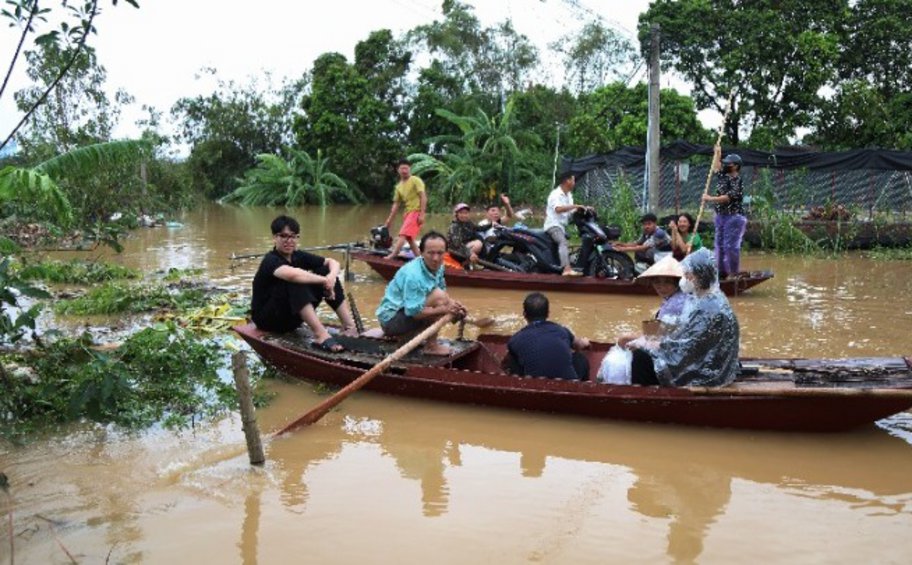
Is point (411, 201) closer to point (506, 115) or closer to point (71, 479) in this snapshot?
point (71, 479)

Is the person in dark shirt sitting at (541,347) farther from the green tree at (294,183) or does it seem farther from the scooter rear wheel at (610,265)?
the green tree at (294,183)

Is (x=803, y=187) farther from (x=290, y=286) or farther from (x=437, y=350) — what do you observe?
(x=290, y=286)

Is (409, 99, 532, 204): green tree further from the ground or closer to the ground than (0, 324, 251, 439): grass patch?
further from the ground

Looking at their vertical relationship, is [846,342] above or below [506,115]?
below

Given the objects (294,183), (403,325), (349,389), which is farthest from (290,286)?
(294,183)

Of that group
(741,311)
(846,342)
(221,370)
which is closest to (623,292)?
(741,311)

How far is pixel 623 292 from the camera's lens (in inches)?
429

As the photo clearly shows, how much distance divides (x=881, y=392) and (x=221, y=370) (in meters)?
5.29

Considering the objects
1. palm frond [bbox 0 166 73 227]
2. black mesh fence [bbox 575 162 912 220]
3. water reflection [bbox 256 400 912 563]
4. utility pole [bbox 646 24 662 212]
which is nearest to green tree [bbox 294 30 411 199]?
black mesh fence [bbox 575 162 912 220]

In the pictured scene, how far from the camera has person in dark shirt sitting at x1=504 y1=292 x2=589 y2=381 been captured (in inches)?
235

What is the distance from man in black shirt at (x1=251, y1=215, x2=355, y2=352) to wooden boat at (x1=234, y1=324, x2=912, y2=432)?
0.24 meters

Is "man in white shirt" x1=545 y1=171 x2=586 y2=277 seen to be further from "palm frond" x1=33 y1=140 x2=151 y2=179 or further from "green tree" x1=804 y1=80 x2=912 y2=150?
"green tree" x1=804 y1=80 x2=912 y2=150

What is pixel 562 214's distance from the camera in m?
10.9

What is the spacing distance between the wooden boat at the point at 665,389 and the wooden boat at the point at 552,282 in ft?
14.0
